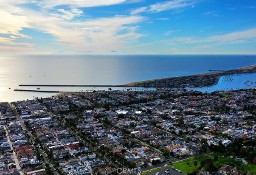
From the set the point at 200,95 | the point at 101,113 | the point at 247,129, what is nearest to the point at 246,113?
the point at 247,129

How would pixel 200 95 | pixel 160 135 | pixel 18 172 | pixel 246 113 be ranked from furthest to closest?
1. pixel 200 95
2. pixel 246 113
3. pixel 160 135
4. pixel 18 172

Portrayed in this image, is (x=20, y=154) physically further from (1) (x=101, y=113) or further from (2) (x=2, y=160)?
(1) (x=101, y=113)

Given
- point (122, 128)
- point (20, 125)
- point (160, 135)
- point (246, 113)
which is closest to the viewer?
point (160, 135)

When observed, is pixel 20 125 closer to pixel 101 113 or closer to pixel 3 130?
pixel 3 130

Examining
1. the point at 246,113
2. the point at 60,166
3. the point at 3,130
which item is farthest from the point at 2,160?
the point at 246,113

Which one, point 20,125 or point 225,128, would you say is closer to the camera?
point 225,128

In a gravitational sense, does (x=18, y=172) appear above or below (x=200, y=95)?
below

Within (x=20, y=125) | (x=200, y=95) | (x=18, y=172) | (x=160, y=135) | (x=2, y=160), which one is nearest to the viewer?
(x=18, y=172)
